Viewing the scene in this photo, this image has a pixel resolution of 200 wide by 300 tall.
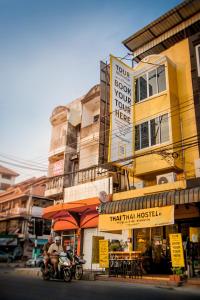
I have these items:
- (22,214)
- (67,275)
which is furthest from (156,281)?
(22,214)

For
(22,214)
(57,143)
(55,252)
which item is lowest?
(55,252)

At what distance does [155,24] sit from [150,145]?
27.2ft

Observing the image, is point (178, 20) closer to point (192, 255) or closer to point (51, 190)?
point (192, 255)

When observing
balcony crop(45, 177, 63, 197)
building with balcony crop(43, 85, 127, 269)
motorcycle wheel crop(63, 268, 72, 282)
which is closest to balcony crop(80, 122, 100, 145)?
building with balcony crop(43, 85, 127, 269)

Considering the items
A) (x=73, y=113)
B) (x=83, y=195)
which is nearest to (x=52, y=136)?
(x=73, y=113)

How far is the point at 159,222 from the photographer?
12961 millimetres

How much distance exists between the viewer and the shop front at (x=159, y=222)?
12.9 metres

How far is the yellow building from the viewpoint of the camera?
1411 centimetres

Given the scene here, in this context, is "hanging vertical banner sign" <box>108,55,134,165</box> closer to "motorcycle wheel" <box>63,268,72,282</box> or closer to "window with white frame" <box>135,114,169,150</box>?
"window with white frame" <box>135,114,169,150</box>

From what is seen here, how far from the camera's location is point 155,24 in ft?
63.7

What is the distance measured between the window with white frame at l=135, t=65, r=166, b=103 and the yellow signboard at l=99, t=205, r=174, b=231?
7860 mm

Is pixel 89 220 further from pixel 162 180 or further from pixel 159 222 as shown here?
pixel 159 222

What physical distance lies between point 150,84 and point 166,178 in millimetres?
6292

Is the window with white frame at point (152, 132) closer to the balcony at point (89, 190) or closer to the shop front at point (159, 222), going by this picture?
the balcony at point (89, 190)
